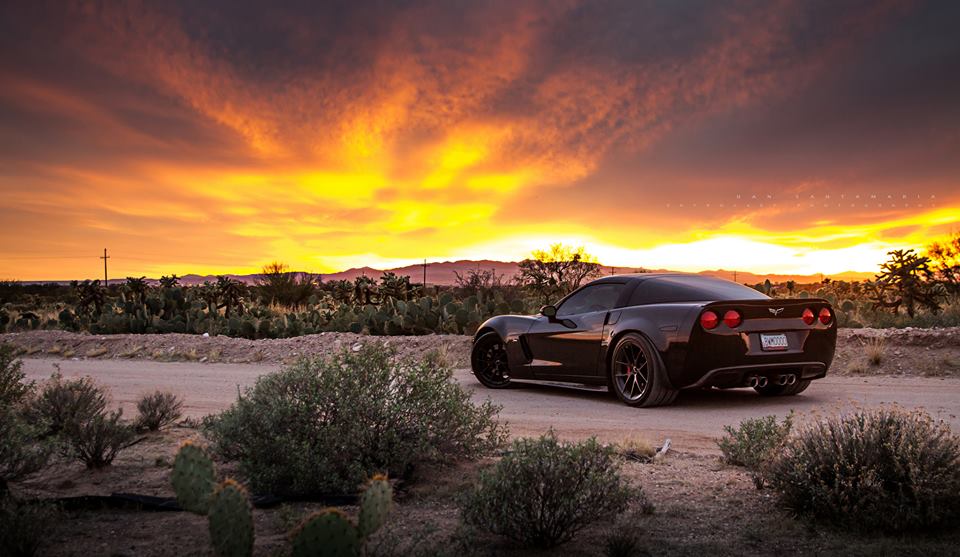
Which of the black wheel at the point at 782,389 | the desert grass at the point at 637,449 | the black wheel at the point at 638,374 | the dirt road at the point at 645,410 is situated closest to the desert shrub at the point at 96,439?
the dirt road at the point at 645,410

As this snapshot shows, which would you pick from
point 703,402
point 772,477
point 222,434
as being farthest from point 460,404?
point 703,402

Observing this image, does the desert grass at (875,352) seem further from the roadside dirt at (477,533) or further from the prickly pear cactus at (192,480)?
the prickly pear cactus at (192,480)

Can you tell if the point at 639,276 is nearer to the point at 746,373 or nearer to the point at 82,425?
the point at 746,373

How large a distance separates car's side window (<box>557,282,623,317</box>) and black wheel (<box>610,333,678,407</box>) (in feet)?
2.66

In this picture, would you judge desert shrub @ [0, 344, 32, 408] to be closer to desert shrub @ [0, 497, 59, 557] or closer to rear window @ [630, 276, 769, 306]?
desert shrub @ [0, 497, 59, 557]

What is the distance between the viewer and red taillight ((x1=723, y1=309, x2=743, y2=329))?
9641 mm

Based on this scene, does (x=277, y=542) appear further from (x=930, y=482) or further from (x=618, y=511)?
(x=930, y=482)

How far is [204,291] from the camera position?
37.8m

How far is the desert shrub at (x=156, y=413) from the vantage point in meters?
8.30

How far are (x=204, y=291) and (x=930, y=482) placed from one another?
36.3m

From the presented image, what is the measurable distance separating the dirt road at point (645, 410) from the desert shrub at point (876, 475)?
2293 millimetres

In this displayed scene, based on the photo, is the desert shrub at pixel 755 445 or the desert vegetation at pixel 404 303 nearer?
the desert shrub at pixel 755 445

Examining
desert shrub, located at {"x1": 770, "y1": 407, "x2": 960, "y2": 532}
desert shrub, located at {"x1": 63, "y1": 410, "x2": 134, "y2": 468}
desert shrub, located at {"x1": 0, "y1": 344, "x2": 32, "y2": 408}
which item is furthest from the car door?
desert shrub, located at {"x1": 0, "y1": 344, "x2": 32, "y2": 408}

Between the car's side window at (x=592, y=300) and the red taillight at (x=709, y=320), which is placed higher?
the car's side window at (x=592, y=300)
